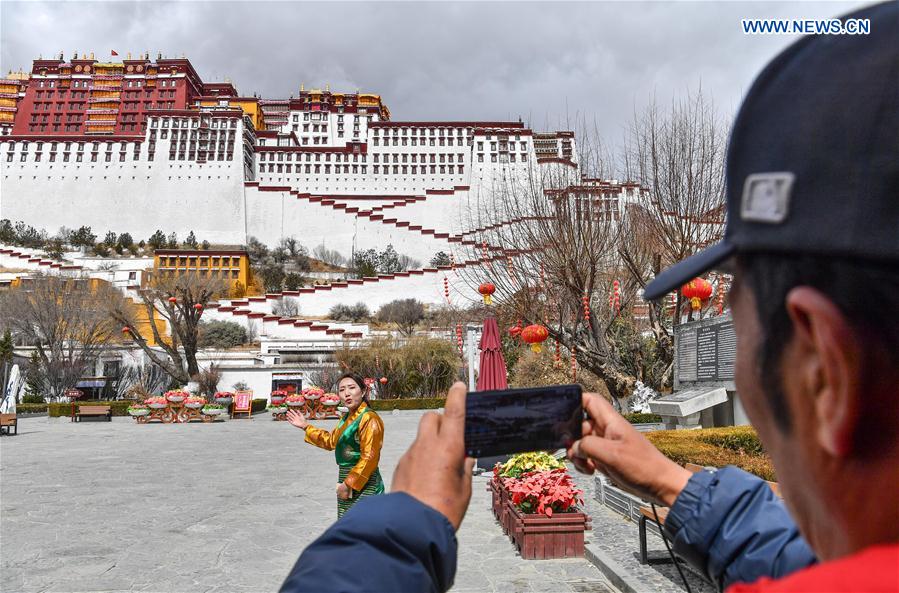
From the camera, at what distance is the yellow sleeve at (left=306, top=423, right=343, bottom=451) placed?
4.56m

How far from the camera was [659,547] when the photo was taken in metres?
5.33

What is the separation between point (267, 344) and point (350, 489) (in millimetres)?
30223

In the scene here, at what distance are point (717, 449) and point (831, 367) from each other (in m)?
6.43

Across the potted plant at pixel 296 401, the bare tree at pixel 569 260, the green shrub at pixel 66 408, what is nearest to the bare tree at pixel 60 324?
the green shrub at pixel 66 408

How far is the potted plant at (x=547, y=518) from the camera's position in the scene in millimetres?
5297

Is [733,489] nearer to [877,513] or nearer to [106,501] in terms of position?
[877,513]

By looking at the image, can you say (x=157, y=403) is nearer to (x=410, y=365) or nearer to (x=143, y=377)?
(x=143, y=377)

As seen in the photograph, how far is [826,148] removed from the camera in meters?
0.52

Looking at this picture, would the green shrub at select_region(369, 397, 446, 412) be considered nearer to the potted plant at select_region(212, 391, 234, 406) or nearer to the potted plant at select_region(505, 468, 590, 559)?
the potted plant at select_region(212, 391, 234, 406)

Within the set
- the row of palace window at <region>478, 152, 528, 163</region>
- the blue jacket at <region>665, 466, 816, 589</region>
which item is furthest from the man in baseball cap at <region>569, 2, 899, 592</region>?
the row of palace window at <region>478, 152, 528, 163</region>

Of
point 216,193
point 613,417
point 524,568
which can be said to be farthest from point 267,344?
point 613,417

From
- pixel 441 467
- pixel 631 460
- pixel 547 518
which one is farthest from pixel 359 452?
pixel 441 467

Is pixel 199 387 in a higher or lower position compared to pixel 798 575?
lower

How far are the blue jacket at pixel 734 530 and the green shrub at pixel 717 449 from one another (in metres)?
4.97
